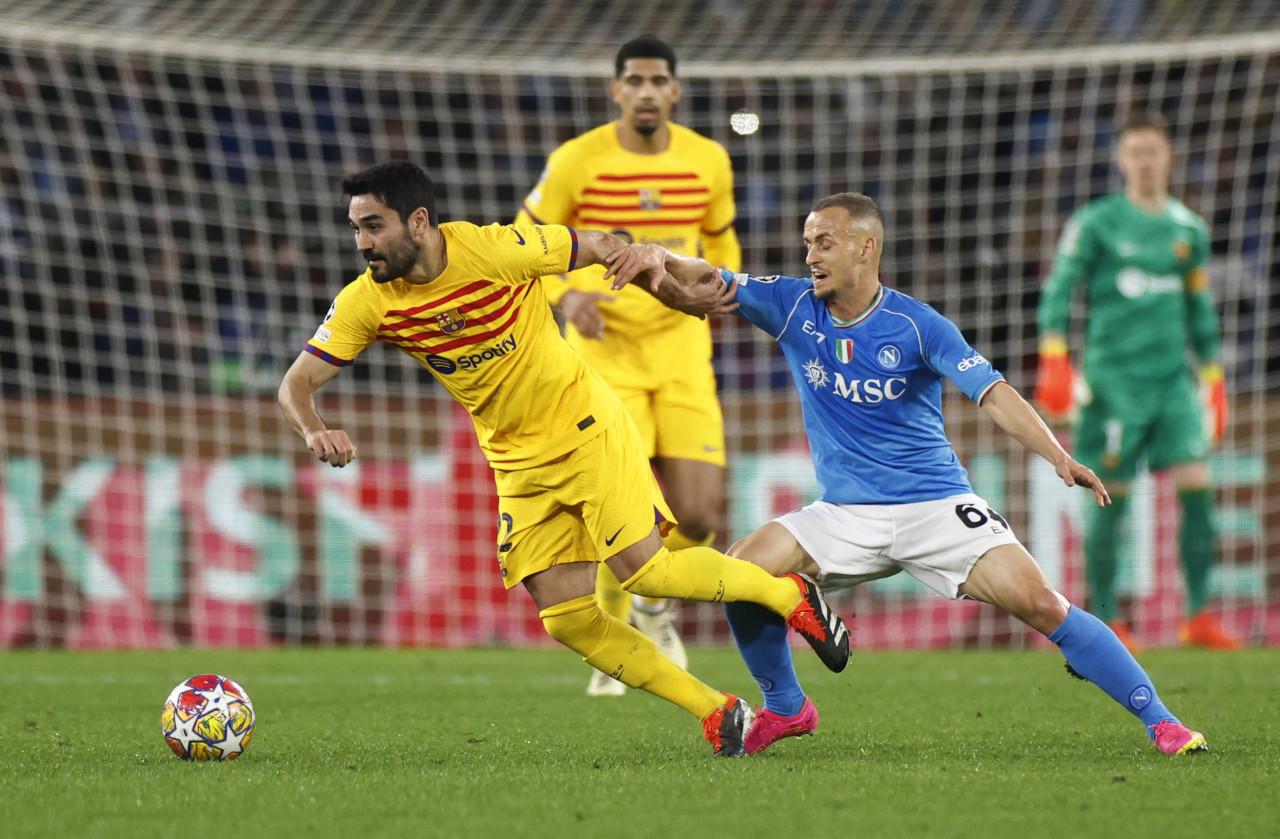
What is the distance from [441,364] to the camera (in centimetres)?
438

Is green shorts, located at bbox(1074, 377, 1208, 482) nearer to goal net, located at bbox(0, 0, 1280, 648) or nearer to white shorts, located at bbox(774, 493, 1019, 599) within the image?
goal net, located at bbox(0, 0, 1280, 648)

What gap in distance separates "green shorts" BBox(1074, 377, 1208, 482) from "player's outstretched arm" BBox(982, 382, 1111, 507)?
13.3 ft

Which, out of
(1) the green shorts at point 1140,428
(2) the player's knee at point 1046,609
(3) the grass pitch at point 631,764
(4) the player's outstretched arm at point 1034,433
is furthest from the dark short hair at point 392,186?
(1) the green shorts at point 1140,428

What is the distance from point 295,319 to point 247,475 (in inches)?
67.8

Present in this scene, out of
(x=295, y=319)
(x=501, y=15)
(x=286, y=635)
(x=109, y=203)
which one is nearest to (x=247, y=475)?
(x=286, y=635)

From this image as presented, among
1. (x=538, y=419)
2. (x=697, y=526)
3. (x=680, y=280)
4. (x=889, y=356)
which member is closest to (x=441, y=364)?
(x=538, y=419)

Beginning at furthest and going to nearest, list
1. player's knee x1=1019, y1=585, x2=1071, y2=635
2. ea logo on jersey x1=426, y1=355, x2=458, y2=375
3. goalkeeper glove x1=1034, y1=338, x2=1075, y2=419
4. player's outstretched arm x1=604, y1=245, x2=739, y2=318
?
goalkeeper glove x1=1034, y1=338, x2=1075, y2=419 < player's outstretched arm x1=604, y1=245, x2=739, y2=318 < ea logo on jersey x1=426, y1=355, x2=458, y2=375 < player's knee x1=1019, y1=585, x2=1071, y2=635

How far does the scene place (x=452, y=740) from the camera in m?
4.66

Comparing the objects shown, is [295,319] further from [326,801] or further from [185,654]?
[326,801]

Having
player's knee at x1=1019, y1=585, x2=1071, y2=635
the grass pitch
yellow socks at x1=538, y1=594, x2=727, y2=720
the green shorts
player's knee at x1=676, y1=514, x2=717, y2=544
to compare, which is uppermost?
the green shorts

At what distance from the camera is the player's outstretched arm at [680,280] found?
4453mm

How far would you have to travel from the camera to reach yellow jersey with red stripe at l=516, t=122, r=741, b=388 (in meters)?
6.06

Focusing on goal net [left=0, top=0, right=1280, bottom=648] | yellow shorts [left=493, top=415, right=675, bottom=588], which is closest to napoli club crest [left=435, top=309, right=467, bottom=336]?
yellow shorts [left=493, top=415, right=675, bottom=588]

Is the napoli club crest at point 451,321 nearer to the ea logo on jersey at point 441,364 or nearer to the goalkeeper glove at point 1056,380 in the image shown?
the ea logo on jersey at point 441,364
